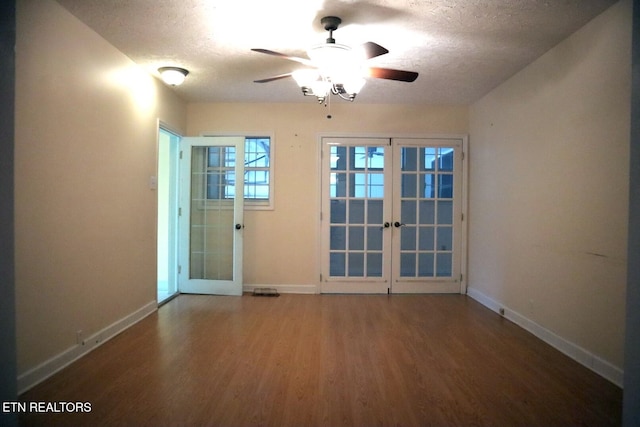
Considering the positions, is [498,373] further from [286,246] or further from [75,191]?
[75,191]

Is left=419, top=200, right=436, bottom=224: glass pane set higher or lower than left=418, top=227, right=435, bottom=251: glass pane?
higher

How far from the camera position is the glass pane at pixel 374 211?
459 centimetres

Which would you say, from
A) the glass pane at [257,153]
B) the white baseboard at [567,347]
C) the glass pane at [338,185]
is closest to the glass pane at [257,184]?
the glass pane at [257,153]

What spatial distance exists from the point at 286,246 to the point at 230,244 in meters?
0.75

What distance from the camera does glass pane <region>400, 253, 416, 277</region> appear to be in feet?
15.1

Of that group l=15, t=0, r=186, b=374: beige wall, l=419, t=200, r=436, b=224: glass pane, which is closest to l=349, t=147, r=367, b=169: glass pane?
l=419, t=200, r=436, b=224: glass pane

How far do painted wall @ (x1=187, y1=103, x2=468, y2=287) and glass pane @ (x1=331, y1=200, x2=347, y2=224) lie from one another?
9.0 inches

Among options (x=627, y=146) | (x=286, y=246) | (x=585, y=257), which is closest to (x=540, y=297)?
(x=585, y=257)

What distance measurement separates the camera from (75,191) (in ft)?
8.18

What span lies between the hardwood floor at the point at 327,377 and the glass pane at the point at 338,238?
4.10 feet

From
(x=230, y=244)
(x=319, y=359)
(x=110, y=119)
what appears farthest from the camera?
(x=230, y=244)

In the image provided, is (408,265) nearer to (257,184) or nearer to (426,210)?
(426,210)

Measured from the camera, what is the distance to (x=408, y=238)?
15.1 ft

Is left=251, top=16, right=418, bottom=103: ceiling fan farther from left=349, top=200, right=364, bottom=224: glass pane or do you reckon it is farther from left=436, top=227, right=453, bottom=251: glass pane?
left=436, top=227, right=453, bottom=251: glass pane
